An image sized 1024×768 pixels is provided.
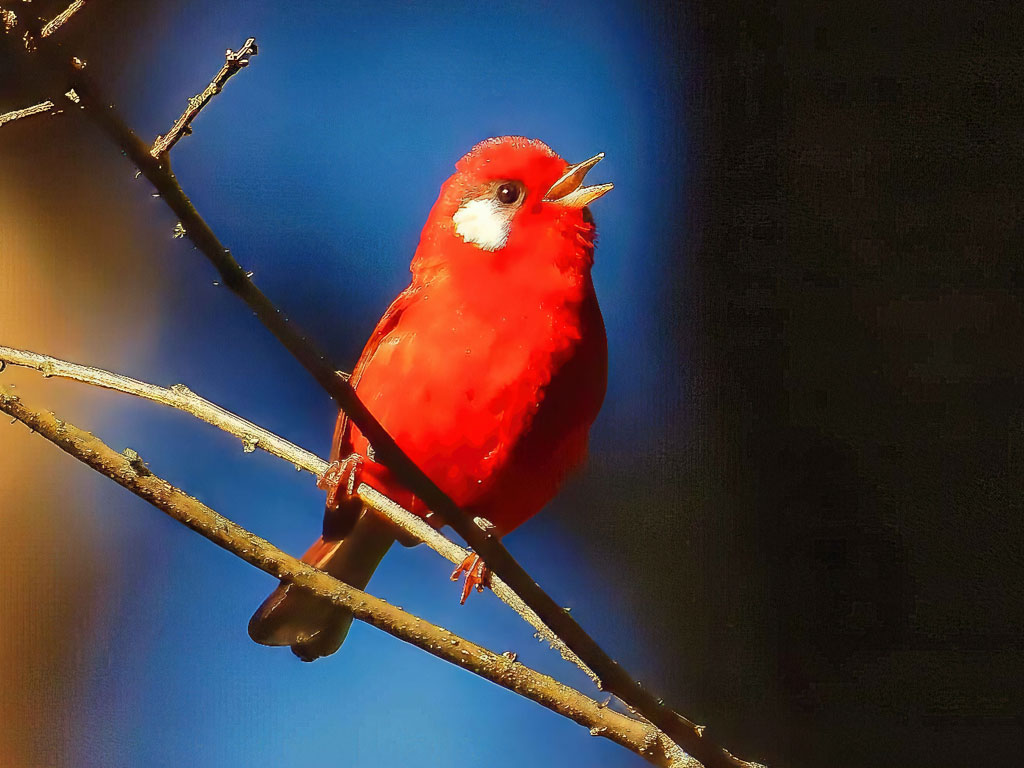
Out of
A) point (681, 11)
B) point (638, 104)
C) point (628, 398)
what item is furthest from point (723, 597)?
point (681, 11)

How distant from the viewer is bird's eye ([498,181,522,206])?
2.54 feet

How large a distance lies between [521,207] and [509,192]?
0.6 inches

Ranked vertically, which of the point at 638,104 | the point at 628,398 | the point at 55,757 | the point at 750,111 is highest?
the point at 750,111

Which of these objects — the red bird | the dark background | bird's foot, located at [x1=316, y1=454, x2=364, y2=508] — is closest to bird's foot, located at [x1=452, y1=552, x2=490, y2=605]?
the red bird

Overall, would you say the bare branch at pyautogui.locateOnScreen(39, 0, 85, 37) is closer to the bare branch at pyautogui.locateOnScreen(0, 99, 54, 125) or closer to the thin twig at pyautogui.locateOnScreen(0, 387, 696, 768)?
the bare branch at pyautogui.locateOnScreen(0, 99, 54, 125)

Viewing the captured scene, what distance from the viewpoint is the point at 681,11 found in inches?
39.2

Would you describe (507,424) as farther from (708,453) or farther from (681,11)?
(681,11)

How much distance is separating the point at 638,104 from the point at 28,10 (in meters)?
0.63

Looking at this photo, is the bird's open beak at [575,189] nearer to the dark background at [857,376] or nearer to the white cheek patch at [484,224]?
the white cheek patch at [484,224]

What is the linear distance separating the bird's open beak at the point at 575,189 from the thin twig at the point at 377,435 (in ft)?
0.90

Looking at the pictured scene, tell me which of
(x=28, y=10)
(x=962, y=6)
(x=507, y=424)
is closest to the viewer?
(x=28, y=10)

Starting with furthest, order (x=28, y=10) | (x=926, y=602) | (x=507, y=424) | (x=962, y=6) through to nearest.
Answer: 1. (x=962, y=6)
2. (x=926, y=602)
3. (x=507, y=424)
4. (x=28, y=10)

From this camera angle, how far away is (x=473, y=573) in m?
0.75

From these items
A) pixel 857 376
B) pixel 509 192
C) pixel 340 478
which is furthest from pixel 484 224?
pixel 857 376
